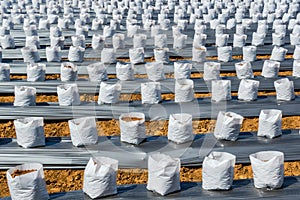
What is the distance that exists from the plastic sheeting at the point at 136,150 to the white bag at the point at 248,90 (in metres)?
1.07

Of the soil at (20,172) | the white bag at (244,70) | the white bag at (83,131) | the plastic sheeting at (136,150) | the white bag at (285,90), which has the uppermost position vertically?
the white bag at (244,70)

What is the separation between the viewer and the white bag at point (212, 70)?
657 centimetres

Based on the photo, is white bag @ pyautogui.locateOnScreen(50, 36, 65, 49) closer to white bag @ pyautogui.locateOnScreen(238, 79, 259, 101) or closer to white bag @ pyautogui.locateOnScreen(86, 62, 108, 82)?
white bag @ pyautogui.locateOnScreen(86, 62, 108, 82)

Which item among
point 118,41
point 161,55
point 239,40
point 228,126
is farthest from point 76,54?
point 228,126

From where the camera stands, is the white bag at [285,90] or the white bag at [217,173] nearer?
the white bag at [217,173]

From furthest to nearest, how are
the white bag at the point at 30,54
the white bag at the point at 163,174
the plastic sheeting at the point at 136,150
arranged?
1. the white bag at the point at 30,54
2. the plastic sheeting at the point at 136,150
3. the white bag at the point at 163,174

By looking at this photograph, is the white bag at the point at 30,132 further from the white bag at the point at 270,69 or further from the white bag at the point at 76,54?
the white bag at the point at 270,69

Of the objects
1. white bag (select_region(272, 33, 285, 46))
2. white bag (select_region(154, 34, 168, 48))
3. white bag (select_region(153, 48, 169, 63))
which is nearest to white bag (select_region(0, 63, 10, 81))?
white bag (select_region(153, 48, 169, 63))

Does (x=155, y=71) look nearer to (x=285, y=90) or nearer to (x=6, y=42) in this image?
(x=285, y=90)

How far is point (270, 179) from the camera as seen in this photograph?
13.1 feet

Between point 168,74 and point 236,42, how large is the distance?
1.95m

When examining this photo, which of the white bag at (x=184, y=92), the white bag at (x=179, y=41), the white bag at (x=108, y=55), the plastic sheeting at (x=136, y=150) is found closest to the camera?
the plastic sheeting at (x=136, y=150)

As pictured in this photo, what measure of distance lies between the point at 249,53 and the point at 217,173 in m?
4.02

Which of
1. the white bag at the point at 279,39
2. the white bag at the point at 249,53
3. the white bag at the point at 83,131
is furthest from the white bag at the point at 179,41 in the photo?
the white bag at the point at 83,131
